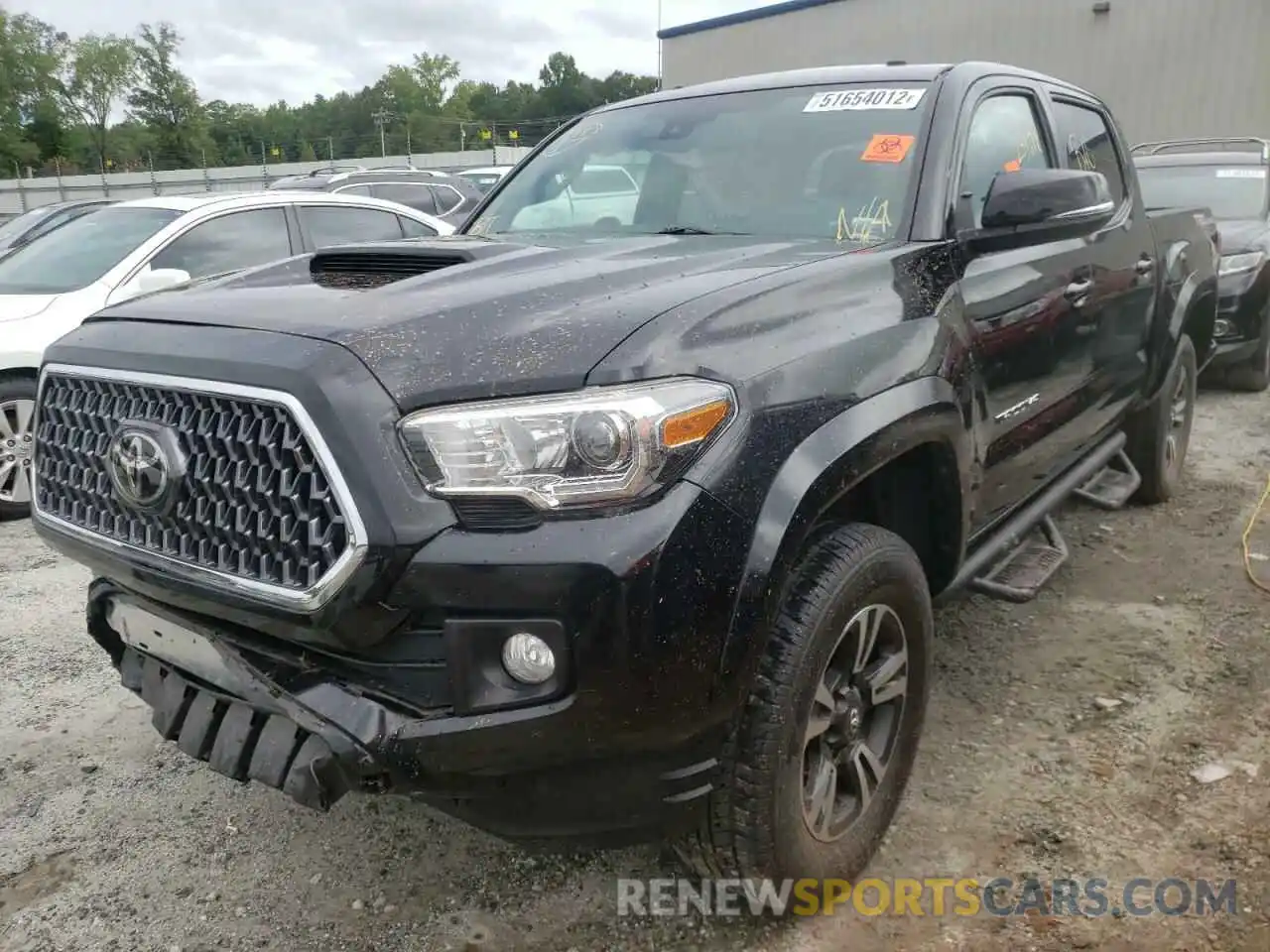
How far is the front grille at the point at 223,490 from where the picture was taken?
1.81m

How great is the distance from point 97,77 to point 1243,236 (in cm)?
9641

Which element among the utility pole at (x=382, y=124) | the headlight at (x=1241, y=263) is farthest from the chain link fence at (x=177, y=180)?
the headlight at (x=1241, y=263)

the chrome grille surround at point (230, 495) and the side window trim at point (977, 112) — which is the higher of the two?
the side window trim at point (977, 112)

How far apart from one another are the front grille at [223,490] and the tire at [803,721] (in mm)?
849

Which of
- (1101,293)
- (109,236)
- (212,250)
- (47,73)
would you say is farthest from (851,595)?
(47,73)

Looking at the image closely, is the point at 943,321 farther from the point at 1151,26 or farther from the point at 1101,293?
the point at 1151,26

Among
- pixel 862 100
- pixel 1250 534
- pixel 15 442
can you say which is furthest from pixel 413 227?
pixel 1250 534

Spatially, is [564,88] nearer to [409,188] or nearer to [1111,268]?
[409,188]

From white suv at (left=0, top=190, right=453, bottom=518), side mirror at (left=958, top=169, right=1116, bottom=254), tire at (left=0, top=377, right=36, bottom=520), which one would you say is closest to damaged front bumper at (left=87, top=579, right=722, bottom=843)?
side mirror at (left=958, top=169, right=1116, bottom=254)

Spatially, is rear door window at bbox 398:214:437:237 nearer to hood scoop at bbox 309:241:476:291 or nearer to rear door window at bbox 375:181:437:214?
hood scoop at bbox 309:241:476:291

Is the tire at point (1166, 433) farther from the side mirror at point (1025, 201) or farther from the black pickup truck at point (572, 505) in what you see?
the black pickup truck at point (572, 505)

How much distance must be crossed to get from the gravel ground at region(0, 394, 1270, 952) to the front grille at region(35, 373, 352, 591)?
95 centimetres

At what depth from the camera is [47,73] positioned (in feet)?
264

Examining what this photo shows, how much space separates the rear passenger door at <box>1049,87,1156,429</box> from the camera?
363 cm
